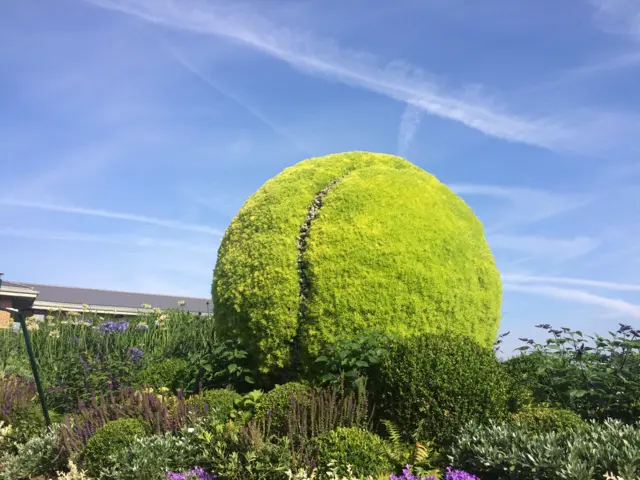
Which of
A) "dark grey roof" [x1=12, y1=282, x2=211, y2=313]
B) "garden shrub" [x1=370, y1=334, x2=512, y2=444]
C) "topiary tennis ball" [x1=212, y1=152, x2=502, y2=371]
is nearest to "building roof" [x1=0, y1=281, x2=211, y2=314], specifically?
"dark grey roof" [x1=12, y1=282, x2=211, y2=313]

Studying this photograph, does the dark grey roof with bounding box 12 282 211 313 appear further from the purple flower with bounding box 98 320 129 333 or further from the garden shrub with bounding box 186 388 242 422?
the garden shrub with bounding box 186 388 242 422

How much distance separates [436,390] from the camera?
5586mm

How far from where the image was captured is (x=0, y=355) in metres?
14.2

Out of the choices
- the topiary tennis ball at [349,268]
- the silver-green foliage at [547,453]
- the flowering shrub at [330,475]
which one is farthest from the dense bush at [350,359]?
the silver-green foliage at [547,453]

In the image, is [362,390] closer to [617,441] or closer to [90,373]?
[617,441]

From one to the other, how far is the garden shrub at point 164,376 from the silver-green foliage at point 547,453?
451 cm

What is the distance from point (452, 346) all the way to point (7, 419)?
6.50 metres

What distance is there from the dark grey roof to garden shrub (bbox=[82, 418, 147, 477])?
21.0 meters

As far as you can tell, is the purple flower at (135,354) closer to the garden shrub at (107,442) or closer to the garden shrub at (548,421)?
the garden shrub at (107,442)

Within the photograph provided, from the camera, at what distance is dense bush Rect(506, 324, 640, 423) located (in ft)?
21.1

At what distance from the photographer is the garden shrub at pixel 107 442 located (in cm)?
577

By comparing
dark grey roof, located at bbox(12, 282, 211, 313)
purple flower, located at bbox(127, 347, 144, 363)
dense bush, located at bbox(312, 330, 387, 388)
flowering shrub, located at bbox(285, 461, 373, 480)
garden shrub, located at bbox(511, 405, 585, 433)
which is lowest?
flowering shrub, located at bbox(285, 461, 373, 480)

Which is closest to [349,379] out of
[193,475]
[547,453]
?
[193,475]

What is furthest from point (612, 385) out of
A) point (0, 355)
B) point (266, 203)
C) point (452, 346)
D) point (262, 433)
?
point (0, 355)
